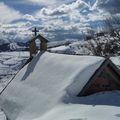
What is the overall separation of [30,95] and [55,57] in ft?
10.2

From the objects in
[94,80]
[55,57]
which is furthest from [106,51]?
[94,80]

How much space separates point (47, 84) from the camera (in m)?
19.7

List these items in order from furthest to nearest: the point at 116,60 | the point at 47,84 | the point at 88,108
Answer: the point at 116,60, the point at 47,84, the point at 88,108

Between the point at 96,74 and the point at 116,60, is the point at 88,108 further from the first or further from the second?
the point at 116,60

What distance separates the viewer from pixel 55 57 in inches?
Result: 881

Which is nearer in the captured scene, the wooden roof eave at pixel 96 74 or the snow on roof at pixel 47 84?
the snow on roof at pixel 47 84

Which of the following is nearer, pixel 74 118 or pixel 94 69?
pixel 74 118

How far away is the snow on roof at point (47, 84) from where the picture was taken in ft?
58.3

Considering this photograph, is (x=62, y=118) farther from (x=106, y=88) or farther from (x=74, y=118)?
(x=106, y=88)

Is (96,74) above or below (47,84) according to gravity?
above

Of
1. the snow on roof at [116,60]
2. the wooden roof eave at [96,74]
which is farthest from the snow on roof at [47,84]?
the snow on roof at [116,60]

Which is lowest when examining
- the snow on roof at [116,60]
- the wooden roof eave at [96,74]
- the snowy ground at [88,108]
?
the snow on roof at [116,60]

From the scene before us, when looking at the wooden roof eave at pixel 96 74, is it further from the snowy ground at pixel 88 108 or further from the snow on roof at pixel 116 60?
the snow on roof at pixel 116 60

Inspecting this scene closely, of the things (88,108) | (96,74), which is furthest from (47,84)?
(88,108)
